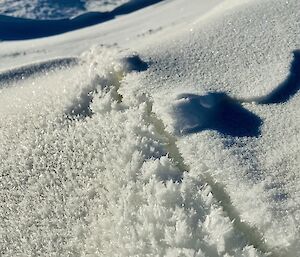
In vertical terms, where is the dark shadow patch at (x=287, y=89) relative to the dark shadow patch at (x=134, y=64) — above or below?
below

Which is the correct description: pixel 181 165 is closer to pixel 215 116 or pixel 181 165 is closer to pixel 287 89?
pixel 215 116

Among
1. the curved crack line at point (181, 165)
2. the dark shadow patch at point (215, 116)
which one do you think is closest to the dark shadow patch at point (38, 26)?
the curved crack line at point (181, 165)

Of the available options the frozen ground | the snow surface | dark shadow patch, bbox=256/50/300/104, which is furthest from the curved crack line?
the snow surface

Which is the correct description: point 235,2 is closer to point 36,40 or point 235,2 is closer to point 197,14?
point 197,14

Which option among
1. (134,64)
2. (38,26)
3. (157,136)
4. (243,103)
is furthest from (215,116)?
(38,26)

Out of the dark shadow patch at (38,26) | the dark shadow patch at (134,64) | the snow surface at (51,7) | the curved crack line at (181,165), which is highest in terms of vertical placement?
the snow surface at (51,7)

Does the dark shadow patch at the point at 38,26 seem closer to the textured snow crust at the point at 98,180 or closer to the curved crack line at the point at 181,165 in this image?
the textured snow crust at the point at 98,180
